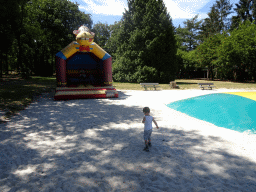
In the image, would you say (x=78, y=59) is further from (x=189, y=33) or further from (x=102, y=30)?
(x=189, y=33)

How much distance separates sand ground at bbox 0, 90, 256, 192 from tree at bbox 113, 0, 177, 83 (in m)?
20.6

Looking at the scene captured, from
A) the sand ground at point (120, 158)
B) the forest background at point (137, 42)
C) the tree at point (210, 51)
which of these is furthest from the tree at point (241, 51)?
the sand ground at point (120, 158)

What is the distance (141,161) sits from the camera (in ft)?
12.2

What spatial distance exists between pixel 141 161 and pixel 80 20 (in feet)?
122

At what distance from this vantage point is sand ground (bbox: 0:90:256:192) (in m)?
2.96

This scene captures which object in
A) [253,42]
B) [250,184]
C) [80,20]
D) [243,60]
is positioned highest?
[80,20]

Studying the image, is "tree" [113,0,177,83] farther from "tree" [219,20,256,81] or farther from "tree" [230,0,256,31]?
"tree" [230,0,256,31]

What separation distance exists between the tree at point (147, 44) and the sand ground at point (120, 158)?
20.6 m

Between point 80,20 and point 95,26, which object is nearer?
point 80,20

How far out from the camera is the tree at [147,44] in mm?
25891

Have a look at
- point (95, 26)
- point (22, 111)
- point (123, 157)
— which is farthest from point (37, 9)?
point (123, 157)

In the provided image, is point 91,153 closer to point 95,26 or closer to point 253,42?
point 253,42

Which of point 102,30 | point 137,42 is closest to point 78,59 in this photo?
point 137,42

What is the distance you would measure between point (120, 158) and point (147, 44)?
24116 mm
